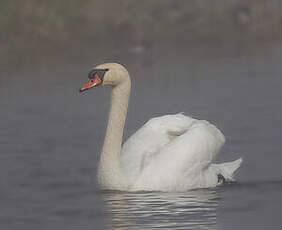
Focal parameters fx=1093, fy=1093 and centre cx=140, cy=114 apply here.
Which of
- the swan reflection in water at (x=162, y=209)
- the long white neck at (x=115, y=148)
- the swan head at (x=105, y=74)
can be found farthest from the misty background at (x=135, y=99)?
the swan head at (x=105, y=74)

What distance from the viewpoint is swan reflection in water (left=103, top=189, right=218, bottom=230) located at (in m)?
8.35

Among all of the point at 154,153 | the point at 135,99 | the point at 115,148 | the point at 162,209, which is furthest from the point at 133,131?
the point at 162,209

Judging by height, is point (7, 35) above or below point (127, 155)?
above

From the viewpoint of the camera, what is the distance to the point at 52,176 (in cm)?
1060

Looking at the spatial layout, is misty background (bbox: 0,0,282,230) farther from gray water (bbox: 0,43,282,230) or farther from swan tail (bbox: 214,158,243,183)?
swan tail (bbox: 214,158,243,183)

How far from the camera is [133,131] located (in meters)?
12.9

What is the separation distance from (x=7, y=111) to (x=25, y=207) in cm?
536

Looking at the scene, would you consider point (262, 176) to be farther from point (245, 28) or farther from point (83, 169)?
point (245, 28)

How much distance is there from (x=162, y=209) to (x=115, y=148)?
101 centimetres

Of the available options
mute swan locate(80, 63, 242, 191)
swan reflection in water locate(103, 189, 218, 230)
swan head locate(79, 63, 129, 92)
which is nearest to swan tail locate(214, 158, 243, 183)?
mute swan locate(80, 63, 242, 191)

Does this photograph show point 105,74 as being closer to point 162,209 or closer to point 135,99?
point 162,209

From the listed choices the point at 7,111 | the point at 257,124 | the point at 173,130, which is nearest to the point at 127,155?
the point at 173,130

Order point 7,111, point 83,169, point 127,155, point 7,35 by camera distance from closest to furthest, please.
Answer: point 127,155 < point 83,169 < point 7,111 < point 7,35

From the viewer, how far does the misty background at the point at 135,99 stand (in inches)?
354
